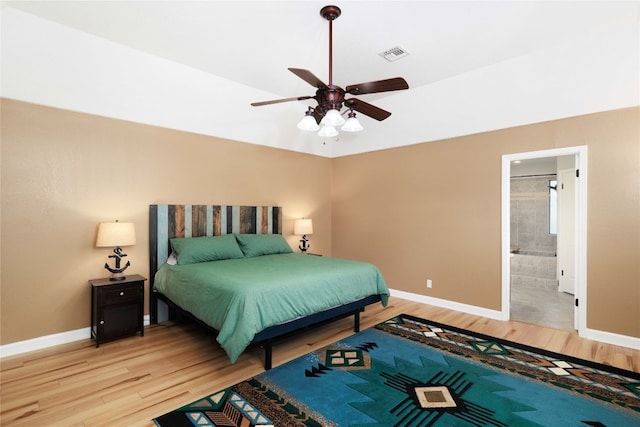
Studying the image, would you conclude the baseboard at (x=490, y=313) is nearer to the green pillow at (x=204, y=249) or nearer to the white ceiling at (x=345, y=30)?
the green pillow at (x=204, y=249)

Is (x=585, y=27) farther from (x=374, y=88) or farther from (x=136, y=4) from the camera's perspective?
(x=136, y=4)

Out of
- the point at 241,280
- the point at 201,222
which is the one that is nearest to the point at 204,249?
the point at 201,222

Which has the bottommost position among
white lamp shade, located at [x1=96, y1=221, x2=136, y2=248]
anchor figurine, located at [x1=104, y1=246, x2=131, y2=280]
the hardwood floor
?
the hardwood floor

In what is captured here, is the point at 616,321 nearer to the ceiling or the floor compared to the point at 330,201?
nearer to the floor

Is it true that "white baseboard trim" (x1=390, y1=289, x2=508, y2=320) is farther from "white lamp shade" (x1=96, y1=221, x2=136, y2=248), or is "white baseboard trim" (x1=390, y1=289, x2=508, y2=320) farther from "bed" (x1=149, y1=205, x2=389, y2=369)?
"white lamp shade" (x1=96, y1=221, x2=136, y2=248)

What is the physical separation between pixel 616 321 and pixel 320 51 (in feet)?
13.9

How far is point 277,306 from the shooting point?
2.57 metres

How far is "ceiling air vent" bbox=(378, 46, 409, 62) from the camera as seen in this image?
3429mm

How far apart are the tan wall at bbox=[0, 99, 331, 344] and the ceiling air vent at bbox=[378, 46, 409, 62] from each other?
252 centimetres

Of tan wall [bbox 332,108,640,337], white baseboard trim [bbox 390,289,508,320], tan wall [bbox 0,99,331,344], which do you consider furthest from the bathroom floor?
tan wall [bbox 0,99,331,344]

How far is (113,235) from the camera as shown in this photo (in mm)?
3131

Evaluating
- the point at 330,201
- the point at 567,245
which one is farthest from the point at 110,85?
the point at 567,245

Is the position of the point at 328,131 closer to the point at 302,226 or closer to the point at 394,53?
the point at 394,53

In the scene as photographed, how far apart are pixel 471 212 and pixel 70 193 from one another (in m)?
4.78
